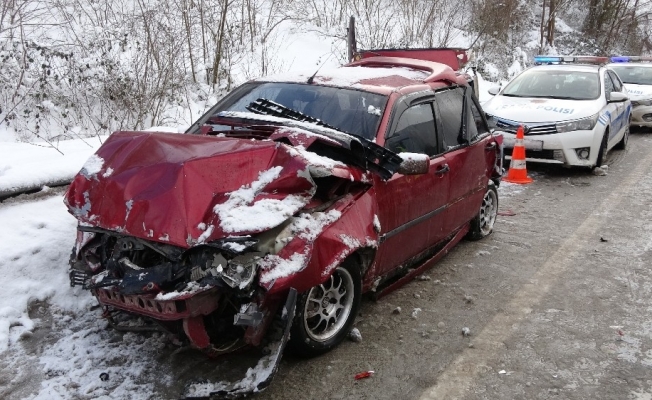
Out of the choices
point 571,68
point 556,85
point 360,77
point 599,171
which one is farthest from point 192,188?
point 571,68

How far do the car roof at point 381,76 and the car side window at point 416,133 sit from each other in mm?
224

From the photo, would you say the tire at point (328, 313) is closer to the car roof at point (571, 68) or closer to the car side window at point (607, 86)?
the car side window at point (607, 86)

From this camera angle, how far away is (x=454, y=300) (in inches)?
178

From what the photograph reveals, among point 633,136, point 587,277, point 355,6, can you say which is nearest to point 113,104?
point 587,277

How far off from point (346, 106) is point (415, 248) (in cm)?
124

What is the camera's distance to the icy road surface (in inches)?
130

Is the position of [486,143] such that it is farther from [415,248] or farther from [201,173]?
[201,173]

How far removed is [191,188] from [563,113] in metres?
7.23

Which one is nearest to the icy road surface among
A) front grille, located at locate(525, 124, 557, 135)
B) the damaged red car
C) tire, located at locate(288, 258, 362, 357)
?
tire, located at locate(288, 258, 362, 357)

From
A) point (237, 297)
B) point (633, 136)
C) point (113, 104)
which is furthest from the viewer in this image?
point (633, 136)

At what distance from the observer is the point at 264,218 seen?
118 inches

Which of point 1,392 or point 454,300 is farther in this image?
point 454,300

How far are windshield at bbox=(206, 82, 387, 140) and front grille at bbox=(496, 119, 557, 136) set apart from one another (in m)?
5.14

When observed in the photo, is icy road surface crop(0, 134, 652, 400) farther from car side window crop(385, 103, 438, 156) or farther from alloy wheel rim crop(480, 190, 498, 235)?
car side window crop(385, 103, 438, 156)
